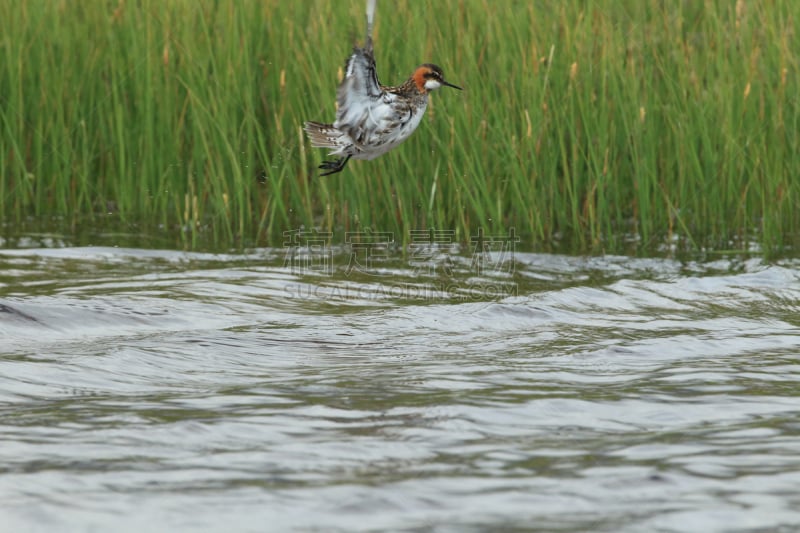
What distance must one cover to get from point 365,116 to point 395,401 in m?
2.26

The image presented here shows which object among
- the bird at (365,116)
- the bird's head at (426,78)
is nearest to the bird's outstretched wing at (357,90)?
the bird at (365,116)

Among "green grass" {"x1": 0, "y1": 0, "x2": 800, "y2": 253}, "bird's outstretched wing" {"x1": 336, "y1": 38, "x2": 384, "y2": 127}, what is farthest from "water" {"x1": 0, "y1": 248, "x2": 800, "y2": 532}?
"bird's outstretched wing" {"x1": 336, "y1": 38, "x2": 384, "y2": 127}

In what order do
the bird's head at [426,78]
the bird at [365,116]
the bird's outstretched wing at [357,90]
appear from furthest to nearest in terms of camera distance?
the bird's head at [426,78] < the bird at [365,116] < the bird's outstretched wing at [357,90]

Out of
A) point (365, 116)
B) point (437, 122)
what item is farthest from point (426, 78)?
point (437, 122)

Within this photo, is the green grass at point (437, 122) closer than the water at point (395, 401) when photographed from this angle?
No

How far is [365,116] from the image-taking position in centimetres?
648

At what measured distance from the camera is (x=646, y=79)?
8531 millimetres

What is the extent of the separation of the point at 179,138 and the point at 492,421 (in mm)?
5338

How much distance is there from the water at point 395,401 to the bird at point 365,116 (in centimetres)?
94

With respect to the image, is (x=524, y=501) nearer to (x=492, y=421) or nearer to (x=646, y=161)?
(x=492, y=421)

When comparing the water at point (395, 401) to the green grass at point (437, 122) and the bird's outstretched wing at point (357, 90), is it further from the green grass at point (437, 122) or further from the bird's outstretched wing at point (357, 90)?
the bird's outstretched wing at point (357, 90)

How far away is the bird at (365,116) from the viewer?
6.27 metres

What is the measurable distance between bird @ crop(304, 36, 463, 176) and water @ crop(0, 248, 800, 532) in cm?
94

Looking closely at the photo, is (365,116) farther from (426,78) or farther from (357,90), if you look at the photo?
(426,78)
